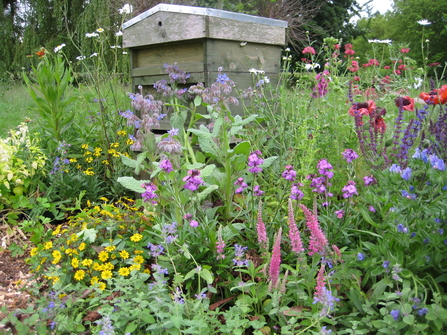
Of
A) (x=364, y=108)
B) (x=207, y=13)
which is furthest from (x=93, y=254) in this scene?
(x=207, y=13)

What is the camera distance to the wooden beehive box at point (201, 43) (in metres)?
2.96

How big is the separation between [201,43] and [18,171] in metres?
1.74

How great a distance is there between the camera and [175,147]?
1.90 m

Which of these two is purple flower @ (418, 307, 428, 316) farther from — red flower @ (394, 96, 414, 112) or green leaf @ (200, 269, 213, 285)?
red flower @ (394, 96, 414, 112)

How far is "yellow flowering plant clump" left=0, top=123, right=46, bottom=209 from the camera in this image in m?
2.88

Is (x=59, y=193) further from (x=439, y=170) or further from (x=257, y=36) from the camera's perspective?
(x=439, y=170)

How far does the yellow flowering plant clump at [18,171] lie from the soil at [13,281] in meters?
0.51

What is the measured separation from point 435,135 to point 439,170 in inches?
26.8

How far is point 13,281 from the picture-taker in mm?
2271

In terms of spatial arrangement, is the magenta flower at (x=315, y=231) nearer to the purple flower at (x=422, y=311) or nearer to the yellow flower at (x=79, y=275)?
the purple flower at (x=422, y=311)

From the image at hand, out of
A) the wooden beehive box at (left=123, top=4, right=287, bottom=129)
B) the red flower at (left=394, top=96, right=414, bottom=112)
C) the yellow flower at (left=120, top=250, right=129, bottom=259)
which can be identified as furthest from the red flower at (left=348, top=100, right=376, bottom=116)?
the yellow flower at (left=120, top=250, right=129, bottom=259)

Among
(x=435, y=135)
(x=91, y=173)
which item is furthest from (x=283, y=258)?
(x=91, y=173)

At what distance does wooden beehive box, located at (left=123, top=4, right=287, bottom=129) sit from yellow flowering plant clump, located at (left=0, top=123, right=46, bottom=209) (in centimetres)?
117

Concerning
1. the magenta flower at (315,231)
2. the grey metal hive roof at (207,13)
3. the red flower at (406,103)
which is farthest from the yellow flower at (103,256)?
the grey metal hive roof at (207,13)
